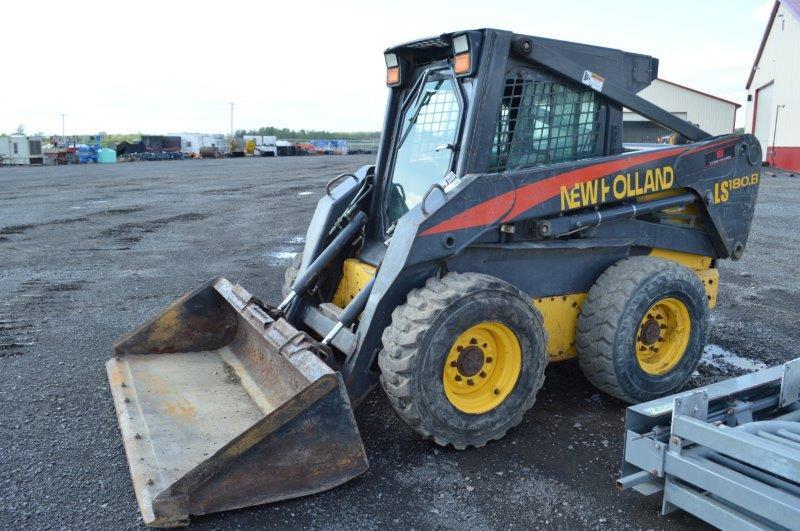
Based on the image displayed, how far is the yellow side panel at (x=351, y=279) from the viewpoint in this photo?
4.64 metres

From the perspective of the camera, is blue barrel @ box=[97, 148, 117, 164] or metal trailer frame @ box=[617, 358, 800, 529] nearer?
metal trailer frame @ box=[617, 358, 800, 529]

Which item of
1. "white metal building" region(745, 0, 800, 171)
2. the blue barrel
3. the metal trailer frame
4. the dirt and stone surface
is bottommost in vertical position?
the dirt and stone surface

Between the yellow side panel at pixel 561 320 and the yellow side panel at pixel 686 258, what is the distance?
2.53 ft

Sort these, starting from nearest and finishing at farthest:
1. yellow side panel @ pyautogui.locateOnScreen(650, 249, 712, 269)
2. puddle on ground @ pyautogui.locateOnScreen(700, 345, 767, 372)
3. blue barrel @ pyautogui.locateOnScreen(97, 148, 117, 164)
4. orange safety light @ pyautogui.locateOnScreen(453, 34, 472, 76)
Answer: orange safety light @ pyautogui.locateOnScreen(453, 34, 472, 76)
yellow side panel @ pyautogui.locateOnScreen(650, 249, 712, 269)
puddle on ground @ pyautogui.locateOnScreen(700, 345, 767, 372)
blue barrel @ pyautogui.locateOnScreen(97, 148, 117, 164)

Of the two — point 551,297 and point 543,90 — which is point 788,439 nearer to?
point 551,297

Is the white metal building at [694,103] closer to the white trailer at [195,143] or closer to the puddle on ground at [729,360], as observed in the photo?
the puddle on ground at [729,360]

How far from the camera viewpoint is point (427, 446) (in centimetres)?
398

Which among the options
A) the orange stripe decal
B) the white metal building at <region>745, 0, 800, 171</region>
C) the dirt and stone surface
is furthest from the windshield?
the white metal building at <region>745, 0, 800, 171</region>

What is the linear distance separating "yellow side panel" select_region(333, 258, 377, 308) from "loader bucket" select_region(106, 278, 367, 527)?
0.61m

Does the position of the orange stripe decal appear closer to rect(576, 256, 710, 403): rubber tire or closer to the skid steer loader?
the skid steer loader

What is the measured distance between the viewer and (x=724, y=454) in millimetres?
3053

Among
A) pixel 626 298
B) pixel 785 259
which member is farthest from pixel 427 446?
pixel 785 259

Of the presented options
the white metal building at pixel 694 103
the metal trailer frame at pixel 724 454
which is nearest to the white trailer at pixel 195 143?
the white metal building at pixel 694 103

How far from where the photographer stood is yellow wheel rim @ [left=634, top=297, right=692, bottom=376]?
4.54 m
